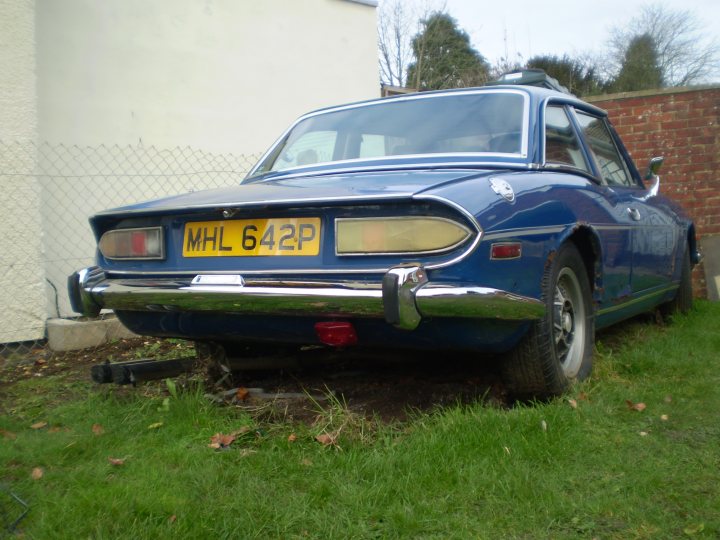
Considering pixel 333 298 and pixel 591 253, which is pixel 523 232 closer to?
pixel 333 298

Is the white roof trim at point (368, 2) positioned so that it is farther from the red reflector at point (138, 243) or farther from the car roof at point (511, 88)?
the red reflector at point (138, 243)

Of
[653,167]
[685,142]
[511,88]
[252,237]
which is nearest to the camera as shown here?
[252,237]

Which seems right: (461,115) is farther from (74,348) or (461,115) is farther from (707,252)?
(707,252)

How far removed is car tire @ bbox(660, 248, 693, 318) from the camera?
18.4 ft

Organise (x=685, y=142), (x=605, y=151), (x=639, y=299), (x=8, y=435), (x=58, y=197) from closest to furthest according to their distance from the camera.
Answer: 1. (x=8, y=435)
2. (x=639, y=299)
3. (x=605, y=151)
4. (x=58, y=197)
5. (x=685, y=142)

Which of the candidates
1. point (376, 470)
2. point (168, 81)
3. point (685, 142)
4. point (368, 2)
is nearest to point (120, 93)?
point (168, 81)

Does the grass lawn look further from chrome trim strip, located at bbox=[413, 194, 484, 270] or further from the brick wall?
the brick wall

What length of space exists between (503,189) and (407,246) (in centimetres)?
48

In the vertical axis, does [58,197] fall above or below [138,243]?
above

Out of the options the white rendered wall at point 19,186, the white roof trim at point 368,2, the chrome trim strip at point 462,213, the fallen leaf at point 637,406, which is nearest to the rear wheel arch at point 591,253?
the fallen leaf at point 637,406

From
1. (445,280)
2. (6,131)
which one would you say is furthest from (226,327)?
(6,131)

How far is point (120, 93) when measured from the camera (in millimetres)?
6199

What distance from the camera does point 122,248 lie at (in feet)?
11.0

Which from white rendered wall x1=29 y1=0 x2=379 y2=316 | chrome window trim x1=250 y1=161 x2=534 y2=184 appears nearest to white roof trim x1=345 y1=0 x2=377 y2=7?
white rendered wall x1=29 y1=0 x2=379 y2=316
